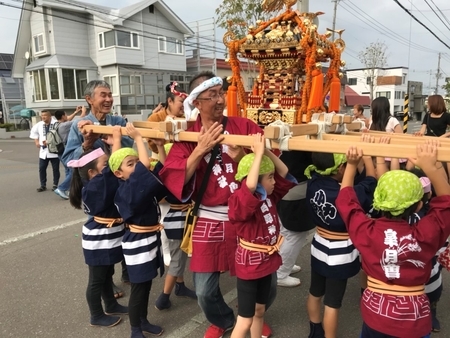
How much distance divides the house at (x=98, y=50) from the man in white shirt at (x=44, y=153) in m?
14.7

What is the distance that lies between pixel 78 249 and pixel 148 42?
21262 millimetres

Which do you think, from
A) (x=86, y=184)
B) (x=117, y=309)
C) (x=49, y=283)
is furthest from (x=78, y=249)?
(x=86, y=184)

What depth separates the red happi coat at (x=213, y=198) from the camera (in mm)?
2305

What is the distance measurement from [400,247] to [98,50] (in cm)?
2370

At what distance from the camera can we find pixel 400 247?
1712mm

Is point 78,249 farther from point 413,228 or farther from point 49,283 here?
point 413,228

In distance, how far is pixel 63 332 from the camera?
2.80m

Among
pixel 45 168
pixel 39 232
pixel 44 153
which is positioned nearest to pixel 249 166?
pixel 39 232

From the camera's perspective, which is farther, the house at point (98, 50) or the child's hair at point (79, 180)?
the house at point (98, 50)

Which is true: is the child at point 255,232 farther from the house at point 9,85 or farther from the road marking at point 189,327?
the house at point 9,85

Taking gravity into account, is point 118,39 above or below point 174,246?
above

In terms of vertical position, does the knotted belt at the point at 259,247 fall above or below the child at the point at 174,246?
above

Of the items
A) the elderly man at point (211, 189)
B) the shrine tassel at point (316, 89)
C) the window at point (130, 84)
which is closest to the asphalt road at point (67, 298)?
the elderly man at point (211, 189)

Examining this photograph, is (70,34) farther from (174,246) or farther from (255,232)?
(255,232)
